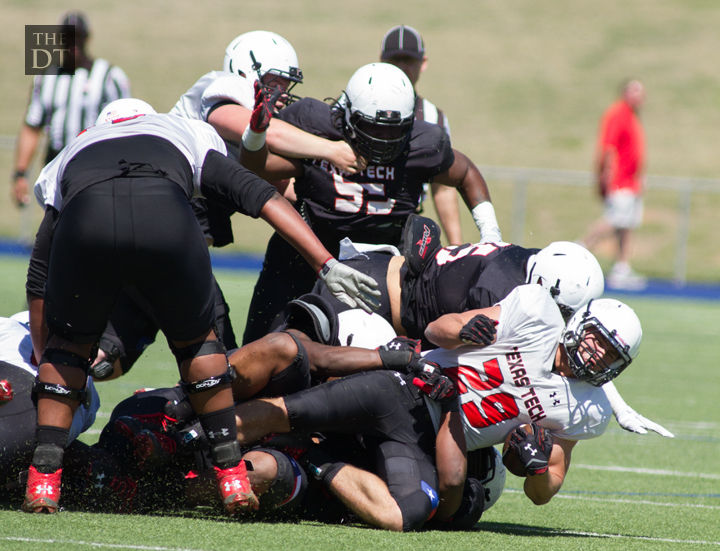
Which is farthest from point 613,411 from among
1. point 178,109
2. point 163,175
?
point 178,109

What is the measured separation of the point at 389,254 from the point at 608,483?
150cm

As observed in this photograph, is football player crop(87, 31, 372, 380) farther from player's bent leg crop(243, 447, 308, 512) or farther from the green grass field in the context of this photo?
player's bent leg crop(243, 447, 308, 512)

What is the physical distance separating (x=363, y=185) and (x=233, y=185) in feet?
4.45

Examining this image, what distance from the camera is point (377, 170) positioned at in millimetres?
5117

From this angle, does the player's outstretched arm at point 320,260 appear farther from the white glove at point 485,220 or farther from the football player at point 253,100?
the white glove at point 485,220

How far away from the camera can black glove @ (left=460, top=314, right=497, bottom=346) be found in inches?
157

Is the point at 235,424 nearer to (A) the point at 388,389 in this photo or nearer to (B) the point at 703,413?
(A) the point at 388,389

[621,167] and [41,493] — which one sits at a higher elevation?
[41,493]

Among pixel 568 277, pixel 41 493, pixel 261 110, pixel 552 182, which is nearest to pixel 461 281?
pixel 568 277

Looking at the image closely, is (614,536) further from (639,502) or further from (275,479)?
(275,479)

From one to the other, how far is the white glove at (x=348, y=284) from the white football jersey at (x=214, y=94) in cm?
130

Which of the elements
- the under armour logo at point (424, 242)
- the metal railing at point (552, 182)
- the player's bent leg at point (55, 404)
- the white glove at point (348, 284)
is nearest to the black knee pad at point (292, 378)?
the white glove at point (348, 284)

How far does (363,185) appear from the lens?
5.12m

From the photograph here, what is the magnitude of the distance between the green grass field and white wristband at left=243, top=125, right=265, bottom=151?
1.54 meters
